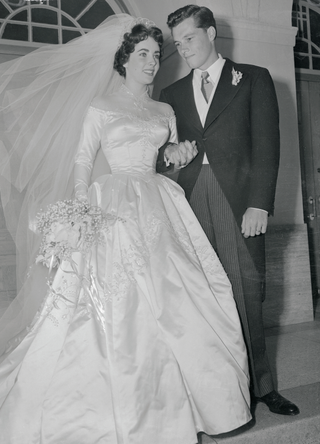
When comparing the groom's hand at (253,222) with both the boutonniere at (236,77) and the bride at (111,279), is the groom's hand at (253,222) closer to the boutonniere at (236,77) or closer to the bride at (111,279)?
the bride at (111,279)

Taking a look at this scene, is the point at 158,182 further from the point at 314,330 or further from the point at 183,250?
the point at 314,330

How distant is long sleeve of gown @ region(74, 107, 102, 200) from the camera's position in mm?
2031

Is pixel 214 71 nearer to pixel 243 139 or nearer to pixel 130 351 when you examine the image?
pixel 243 139

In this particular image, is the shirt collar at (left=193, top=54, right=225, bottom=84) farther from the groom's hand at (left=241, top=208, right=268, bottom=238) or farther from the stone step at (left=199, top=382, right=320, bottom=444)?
the stone step at (left=199, top=382, right=320, bottom=444)

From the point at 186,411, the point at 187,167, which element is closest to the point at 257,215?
the point at 187,167

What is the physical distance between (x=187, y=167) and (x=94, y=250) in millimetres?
701

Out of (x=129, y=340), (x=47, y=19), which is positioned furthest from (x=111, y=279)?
(x=47, y=19)

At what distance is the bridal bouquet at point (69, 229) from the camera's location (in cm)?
185

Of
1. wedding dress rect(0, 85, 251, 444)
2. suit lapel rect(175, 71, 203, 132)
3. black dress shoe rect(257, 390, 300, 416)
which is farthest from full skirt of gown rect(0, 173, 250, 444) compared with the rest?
suit lapel rect(175, 71, 203, 132)

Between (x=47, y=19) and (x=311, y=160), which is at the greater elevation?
(x=47, y=19)

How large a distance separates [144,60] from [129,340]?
1.28 meters

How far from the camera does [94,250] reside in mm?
1875

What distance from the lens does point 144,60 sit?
2.15 metres

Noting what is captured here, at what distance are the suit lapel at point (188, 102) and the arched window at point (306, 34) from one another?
1371 millimetres
